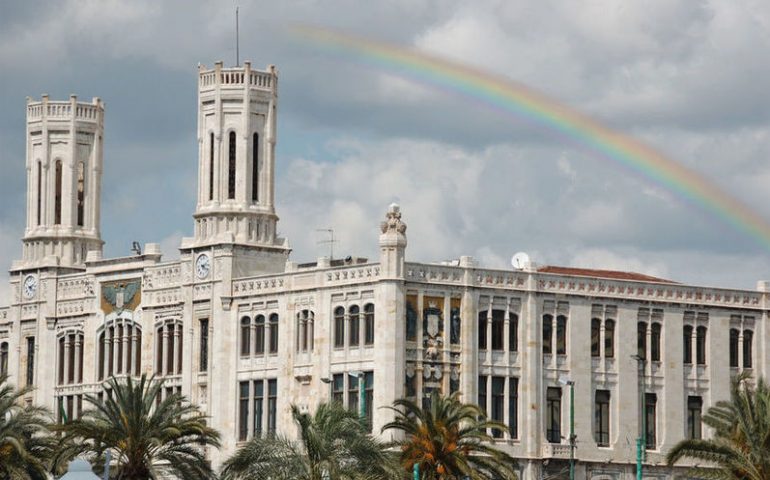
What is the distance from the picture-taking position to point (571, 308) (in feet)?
382

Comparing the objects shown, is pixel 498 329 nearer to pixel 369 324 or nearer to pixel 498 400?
pixel 498 400

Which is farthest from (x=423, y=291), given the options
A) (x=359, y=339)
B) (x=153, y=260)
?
(x=153, y=260)

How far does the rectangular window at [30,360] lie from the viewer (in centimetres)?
13325

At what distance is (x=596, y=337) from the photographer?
117 meters

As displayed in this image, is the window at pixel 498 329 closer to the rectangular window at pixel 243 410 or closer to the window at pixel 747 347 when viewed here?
the rectangular window at pixel 243 410

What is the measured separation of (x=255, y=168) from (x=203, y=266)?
632 centimetres

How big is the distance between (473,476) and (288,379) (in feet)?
83.5

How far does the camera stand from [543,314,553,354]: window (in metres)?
116

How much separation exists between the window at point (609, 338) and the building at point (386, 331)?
102 mm

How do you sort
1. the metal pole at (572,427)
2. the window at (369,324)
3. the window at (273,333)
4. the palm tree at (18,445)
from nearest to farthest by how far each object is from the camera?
the palm tree at (18,445)
the window at (369,324)
the metal pole at (572,427)
the window at (273,333)

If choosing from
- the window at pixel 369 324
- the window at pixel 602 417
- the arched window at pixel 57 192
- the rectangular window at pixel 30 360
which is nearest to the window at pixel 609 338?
the window at pixel 602 417

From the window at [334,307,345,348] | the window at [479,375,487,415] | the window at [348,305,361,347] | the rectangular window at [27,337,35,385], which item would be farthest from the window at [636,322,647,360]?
the rectangular window at [27,337,35,385]

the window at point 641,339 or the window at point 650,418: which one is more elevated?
the window at point 641,339

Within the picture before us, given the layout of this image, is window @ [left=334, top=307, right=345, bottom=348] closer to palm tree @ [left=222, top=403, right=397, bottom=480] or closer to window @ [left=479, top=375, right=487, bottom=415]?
window @ [left=479, top=375, right=487, bottom=415]
